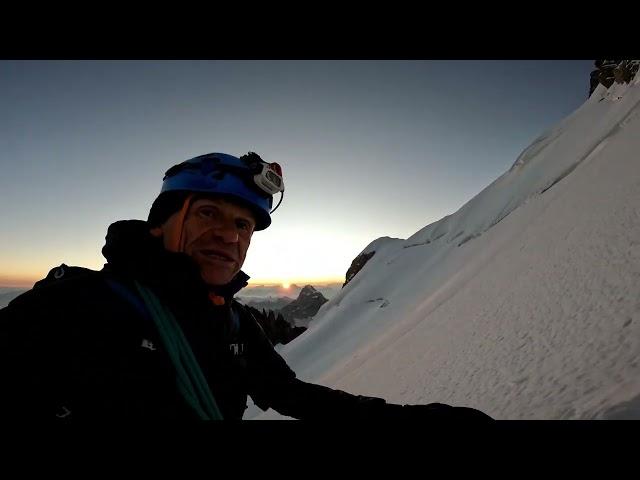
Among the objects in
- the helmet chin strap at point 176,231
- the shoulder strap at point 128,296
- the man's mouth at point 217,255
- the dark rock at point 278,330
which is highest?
the dark rock at point 278,330

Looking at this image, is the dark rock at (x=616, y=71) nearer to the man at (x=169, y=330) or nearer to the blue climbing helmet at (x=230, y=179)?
the blue climbing helmet at (x=230, y=179)

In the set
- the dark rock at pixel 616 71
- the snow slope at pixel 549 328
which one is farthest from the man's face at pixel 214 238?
the dark rock at pixel 616 71

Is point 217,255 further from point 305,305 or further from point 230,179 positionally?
point 305,305

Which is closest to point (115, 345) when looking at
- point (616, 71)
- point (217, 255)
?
point (217, 255)

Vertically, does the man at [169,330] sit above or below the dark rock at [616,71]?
below

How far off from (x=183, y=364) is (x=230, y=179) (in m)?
1.08

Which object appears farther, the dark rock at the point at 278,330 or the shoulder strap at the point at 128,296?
the dark rock at the point at 278,330

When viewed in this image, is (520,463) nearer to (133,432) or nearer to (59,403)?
(133,432)

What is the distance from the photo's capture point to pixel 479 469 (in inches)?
31.7

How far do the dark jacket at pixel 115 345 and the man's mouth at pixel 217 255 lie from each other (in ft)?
0.58

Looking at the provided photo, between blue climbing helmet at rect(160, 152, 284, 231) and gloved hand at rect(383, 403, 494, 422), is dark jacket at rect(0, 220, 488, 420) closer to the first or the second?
gloved hand at rect(383, 403, 494, 422)

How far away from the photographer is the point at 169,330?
1.32 metres

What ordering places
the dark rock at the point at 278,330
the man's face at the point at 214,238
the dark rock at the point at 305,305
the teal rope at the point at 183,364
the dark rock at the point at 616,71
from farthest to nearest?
1. the dark rock at the point at 305,305
2. the dark rock at the point at 278,330
3. the dark rock at the point at 616,71
4. the man's face at the point at 214,238
5. the teal rope at the point at 183,364

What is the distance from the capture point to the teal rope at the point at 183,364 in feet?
4.18
